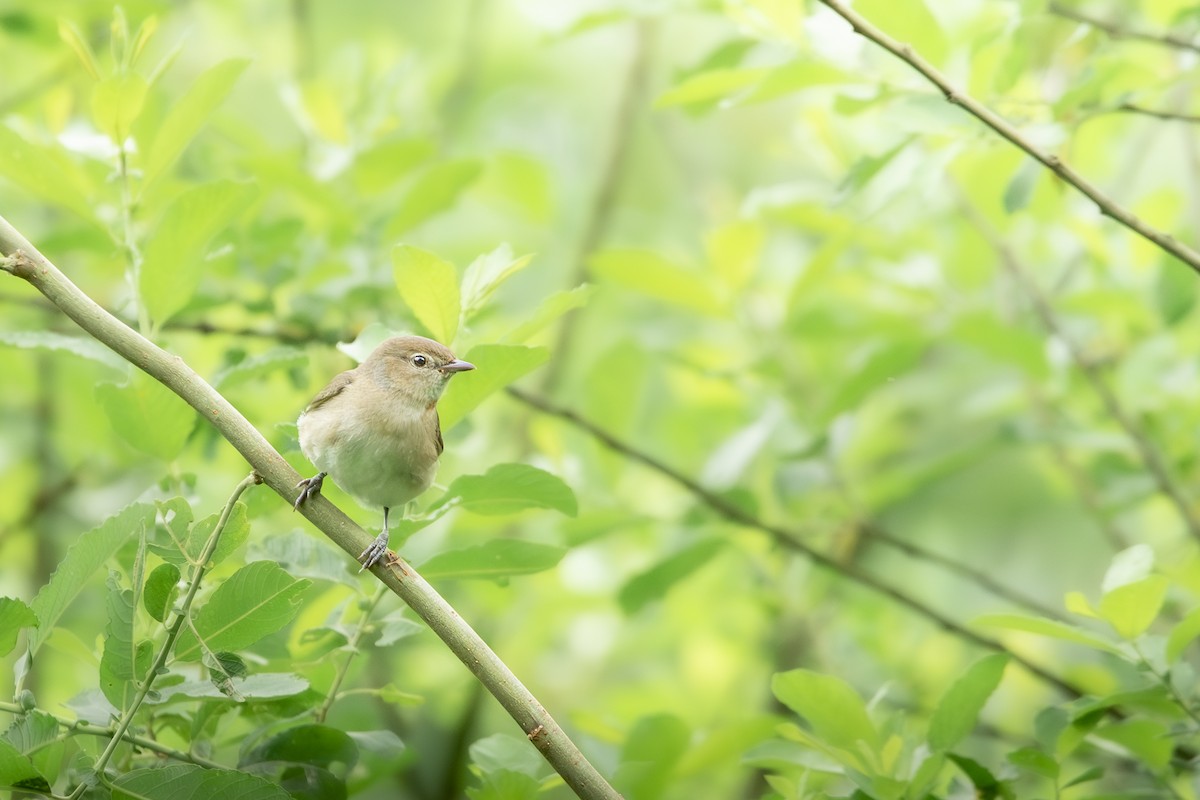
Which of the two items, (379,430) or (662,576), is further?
(662,576)

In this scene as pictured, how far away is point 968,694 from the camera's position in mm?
2217

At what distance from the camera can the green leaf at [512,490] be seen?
6.96 feet

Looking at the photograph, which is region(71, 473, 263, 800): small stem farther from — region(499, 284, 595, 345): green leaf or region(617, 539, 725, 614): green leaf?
region(617, 539, 725, 614): green leaf

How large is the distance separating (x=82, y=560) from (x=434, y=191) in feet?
4.81

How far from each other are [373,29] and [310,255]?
352 centimetres

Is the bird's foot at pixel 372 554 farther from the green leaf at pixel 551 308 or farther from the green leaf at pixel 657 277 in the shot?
the green leaf at pixel 657 277

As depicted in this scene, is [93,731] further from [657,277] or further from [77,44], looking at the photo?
[657,277]

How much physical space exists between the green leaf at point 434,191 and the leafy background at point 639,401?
0.01 m

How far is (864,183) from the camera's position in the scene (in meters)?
2.43

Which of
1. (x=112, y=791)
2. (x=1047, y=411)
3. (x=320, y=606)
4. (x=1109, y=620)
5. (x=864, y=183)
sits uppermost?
(x=1047, y=411)

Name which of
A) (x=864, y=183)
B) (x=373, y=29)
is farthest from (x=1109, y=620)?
(x=373, y=29)

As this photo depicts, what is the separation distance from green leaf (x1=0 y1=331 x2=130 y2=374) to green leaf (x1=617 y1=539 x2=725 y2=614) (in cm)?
138

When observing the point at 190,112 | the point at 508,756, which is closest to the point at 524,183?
the point at 190,112

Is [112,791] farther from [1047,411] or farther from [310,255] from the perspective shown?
[1047,411]
